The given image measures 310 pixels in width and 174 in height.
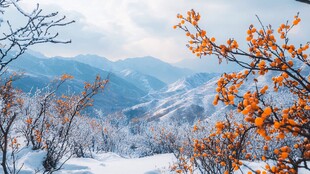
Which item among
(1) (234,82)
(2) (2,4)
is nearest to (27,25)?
(2) (2,4)

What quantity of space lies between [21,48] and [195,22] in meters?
2.19

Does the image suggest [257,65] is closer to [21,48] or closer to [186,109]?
[21,48]

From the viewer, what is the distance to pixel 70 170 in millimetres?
11852

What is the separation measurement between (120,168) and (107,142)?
98.5ft

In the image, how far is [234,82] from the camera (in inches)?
120

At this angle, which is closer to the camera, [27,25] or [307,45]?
[307,45]

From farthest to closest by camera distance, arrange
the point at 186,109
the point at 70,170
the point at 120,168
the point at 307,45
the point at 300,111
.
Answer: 1. the point at 186,109
2. the point at 120,168
3. the point at 70,170
4. the point at 300,111
5. the point at 307,45

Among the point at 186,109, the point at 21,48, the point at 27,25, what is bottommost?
the point at 21,48

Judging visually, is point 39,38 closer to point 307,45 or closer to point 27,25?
point 27,25

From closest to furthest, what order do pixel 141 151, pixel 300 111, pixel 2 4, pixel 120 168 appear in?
1. pixel 300 111
2. pixel 2 4
3. pixel 120 168
4. pixel 141 151

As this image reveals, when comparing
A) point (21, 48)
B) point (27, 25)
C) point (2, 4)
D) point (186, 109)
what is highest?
point (186, 109)

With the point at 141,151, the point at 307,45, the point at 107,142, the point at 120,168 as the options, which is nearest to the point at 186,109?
the point at 141,151

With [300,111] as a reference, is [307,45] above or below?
above

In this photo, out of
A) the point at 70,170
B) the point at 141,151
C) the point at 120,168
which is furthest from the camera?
the point at 141,151
